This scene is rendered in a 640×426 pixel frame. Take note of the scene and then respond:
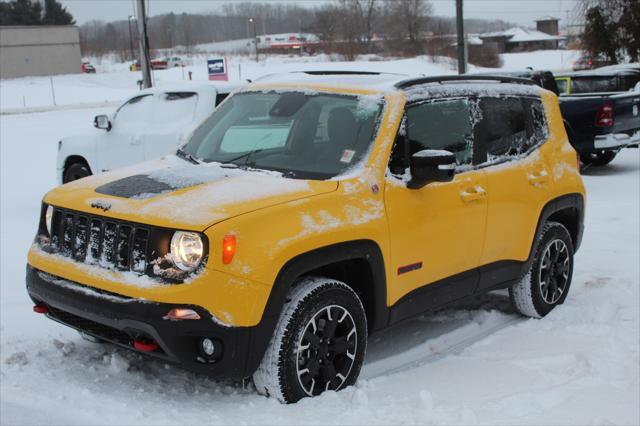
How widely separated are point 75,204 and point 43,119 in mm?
26649

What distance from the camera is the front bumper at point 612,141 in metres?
12.9

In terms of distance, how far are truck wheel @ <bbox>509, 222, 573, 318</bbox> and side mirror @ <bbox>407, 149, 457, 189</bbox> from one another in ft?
5.12

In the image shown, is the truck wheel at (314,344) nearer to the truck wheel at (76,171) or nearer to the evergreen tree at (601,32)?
the truck wheel at (76,171)

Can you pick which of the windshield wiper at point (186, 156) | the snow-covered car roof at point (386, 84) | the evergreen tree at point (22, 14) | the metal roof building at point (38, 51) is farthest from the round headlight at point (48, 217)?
the evergreen tree at point (22, 14)

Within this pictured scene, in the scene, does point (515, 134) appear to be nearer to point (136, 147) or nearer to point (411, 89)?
point (411, 89)

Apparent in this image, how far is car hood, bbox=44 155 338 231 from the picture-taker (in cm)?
388

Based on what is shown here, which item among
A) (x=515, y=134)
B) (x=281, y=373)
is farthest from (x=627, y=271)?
(x=281, y=373)

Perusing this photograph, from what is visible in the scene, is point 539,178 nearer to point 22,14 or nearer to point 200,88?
point 200,88

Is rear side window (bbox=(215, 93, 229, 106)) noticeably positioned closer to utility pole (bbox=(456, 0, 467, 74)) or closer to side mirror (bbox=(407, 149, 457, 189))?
side mirror (bbox=(407, 149, 457, 189))

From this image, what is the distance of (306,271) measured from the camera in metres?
4.04

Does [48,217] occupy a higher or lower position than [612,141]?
higher

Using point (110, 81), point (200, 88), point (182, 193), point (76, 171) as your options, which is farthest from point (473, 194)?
point (110, 81)

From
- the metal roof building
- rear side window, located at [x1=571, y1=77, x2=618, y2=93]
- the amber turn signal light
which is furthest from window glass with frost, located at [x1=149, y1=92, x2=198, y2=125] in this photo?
the metal roof building

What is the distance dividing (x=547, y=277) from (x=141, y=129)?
5.87m
